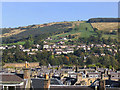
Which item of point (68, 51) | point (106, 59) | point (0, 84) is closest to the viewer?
point (0, 84)

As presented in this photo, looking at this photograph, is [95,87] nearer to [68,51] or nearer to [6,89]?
[6,89]

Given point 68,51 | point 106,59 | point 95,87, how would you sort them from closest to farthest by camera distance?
point 95,87, point 106,59, point 68,51

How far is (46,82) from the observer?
70.3ft

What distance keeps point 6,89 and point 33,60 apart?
129138 mm

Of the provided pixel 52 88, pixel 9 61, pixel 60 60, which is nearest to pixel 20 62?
pixel 9 61

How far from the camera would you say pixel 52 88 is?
73.9ft

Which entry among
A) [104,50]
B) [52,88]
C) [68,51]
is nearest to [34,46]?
[68,51]

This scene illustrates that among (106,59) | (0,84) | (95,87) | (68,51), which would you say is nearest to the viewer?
(0,84)

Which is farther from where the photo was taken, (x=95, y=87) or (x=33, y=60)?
(x=33, y=60)

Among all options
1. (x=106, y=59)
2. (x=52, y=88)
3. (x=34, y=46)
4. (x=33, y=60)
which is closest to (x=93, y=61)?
(x=106, y=59)

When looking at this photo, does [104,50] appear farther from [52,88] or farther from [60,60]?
[52,88]

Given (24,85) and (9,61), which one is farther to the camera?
(9,61)

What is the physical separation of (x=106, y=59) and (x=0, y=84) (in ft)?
405

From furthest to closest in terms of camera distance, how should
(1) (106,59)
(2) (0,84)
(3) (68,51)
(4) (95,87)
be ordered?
(3) (68,51) → (1) (106,59) → (4) (95,87) → (2) (0,84)
